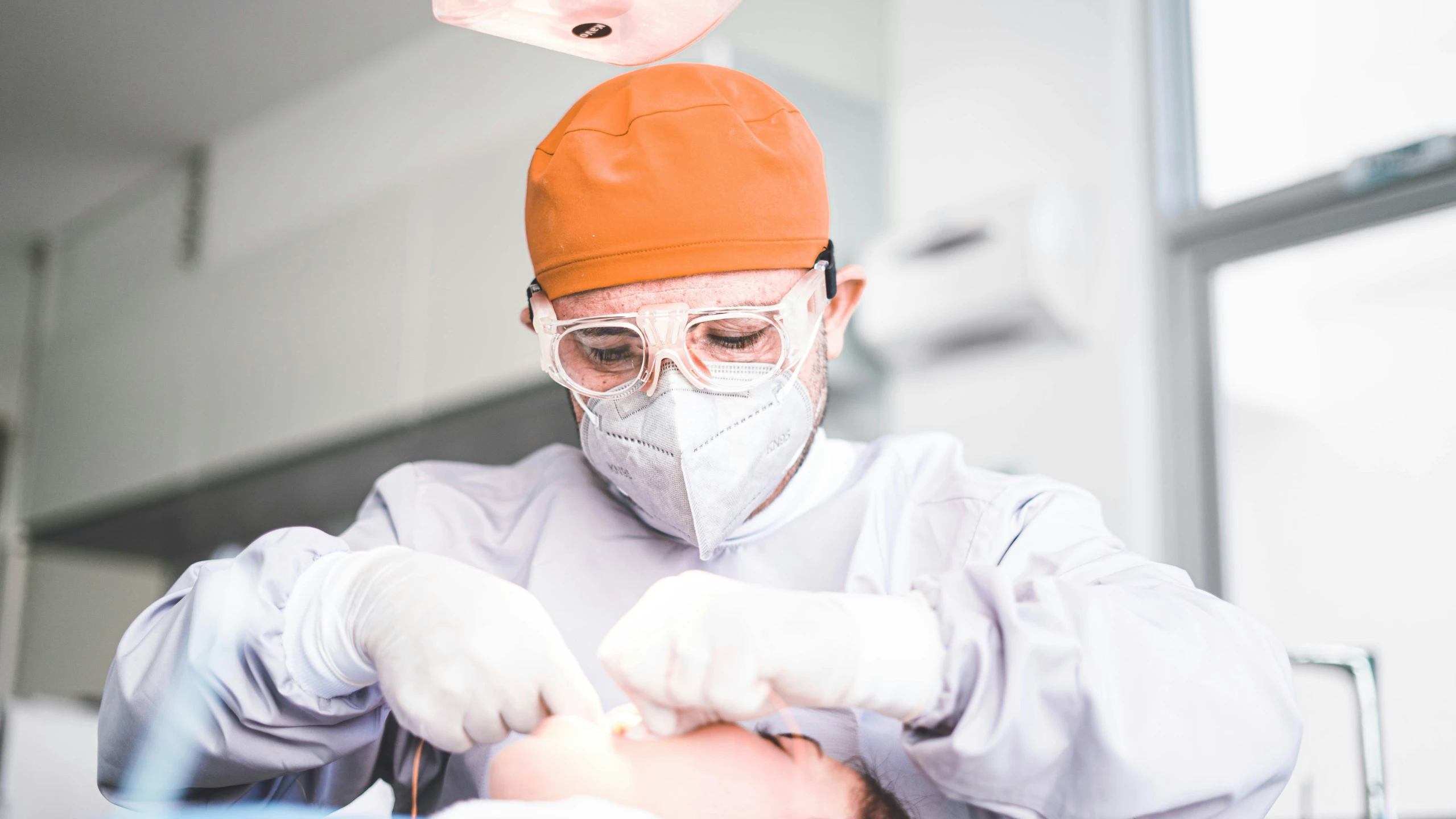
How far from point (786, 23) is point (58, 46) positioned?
1678mm

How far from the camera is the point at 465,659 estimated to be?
0.85m

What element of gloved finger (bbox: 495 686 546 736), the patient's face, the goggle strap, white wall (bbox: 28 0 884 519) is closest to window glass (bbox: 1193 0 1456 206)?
white wall (bbox: 28 0 884 519)

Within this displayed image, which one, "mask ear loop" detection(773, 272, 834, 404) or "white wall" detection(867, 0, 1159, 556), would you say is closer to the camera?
"mask ear loop" detection(773, 272, 834, 404)

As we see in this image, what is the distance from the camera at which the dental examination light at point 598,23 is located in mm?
1089

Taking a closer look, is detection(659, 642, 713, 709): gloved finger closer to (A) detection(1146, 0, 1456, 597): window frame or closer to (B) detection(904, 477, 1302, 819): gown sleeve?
(B) detection(904, 477, 1302, 819): gown sleeve

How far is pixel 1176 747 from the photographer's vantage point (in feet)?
2.73

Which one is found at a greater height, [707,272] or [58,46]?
[58,46]

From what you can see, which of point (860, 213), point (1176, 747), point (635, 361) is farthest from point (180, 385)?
point (860, 213)

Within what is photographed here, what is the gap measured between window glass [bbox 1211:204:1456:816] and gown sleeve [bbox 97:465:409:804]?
228 cm

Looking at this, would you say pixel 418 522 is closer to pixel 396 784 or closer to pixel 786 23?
pixel 396 784

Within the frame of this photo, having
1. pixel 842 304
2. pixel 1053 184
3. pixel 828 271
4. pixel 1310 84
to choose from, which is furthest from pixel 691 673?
pixel 1310 84

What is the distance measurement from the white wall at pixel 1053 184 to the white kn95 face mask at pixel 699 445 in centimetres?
173

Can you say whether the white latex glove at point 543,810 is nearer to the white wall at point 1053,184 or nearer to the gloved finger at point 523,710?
the gloved finger at point 523,710

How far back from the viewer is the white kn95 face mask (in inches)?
41.3
